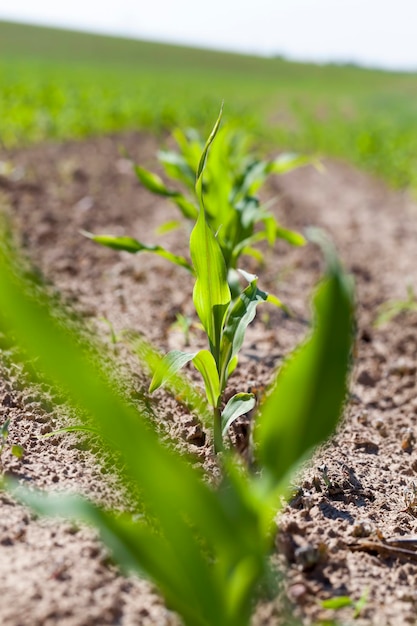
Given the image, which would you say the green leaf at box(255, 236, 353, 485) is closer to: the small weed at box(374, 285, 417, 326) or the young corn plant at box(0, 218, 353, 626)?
the young corn plant at box(0, 218, 353, 626)

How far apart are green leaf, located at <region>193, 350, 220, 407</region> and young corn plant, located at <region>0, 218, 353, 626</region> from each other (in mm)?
574

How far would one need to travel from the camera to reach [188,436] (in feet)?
5.73

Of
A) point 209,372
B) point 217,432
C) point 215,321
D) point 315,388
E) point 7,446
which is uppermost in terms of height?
point 315,388

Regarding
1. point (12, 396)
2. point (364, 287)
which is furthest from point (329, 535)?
point (364, 287)

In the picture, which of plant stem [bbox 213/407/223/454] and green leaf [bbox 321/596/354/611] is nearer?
green leaf [bbox 321/596/354/611]

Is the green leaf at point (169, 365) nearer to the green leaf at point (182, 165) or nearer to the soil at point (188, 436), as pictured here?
the soil at point (188, 436)

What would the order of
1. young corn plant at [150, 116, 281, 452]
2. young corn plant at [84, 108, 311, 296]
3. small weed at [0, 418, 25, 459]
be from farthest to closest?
young corn plant at [84, 108, 311, 296] → young corn plant at [150, 116, 281, 452] → small weed at [0, 418, 25, 459]

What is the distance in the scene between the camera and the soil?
3.77ft

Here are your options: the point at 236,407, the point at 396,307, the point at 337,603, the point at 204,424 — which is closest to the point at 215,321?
the point at 236,407

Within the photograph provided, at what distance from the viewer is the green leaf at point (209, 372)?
1.55m

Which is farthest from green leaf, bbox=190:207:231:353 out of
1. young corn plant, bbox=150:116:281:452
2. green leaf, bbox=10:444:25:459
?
green leaf, bbox=10:444:25:459

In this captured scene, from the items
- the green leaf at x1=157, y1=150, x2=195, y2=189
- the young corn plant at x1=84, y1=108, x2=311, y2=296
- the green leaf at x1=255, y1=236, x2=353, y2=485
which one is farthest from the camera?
the green leaf at x1=157, y1=150, x2=195, y2=189

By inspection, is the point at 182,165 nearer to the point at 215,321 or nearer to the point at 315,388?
the point at 215,321

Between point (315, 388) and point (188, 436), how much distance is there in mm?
914
